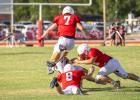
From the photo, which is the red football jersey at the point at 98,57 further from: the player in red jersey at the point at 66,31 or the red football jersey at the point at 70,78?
the player in red jersey at the point at 66,31

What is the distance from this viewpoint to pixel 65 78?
13484 millimetres

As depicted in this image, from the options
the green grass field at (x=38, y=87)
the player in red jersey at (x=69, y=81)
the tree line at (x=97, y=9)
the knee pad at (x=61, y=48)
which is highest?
the tree line at (x=97, y=9)

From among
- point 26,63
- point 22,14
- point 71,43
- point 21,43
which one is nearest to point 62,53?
point 71,43

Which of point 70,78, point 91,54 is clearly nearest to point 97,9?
point 91,54

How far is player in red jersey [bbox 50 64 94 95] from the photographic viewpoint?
44.1 ft

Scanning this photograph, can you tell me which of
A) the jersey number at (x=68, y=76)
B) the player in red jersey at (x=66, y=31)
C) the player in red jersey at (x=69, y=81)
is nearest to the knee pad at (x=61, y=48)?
the player in red jersey at (x=66, y=31)

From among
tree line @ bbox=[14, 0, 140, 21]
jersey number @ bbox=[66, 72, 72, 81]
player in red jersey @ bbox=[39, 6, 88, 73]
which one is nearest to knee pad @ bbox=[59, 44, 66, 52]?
player in red jersey @ bbox=[39, 6, 88, 73]

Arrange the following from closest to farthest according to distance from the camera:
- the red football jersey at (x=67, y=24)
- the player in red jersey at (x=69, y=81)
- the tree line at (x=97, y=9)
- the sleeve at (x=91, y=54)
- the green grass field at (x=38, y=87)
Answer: the green grass field at (x=38, y=87), the player in red jersey at (x=69, y=81), the sleeve at (x=91, y=54), the red football jersey at (x=67, y=24), the tree line at (x=97, y=9)

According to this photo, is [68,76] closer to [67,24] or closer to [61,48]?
[61,48]

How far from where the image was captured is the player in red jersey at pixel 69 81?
44.1ft

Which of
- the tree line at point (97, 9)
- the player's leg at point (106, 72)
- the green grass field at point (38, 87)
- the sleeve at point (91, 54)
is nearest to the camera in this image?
the green grass field at point (38, 87)

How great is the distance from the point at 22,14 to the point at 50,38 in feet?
119

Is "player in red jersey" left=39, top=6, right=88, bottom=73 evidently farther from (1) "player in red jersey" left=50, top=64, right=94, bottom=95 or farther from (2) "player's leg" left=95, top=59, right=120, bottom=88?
(1) "player in red jersey" left=50, top=64, right=94, bottom=95

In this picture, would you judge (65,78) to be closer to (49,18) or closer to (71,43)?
(71,43)
